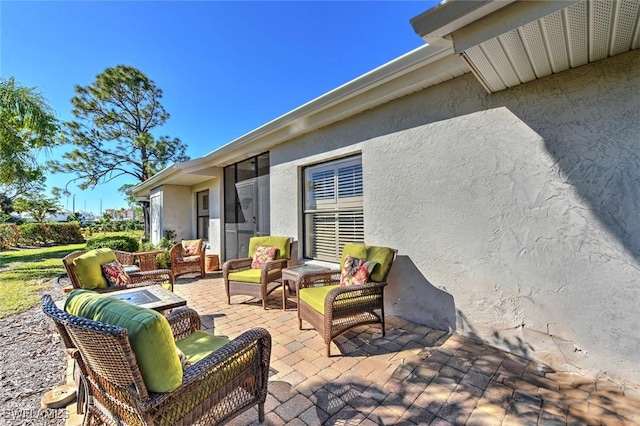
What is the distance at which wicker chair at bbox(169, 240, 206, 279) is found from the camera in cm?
644

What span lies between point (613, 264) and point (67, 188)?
21632 mm

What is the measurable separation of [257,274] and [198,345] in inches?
94.2

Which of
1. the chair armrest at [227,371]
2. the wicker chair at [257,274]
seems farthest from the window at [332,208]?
the chair armrest at [227,371]

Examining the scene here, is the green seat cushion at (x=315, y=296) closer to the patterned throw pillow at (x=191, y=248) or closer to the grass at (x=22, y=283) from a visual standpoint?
the patterned throw pillow at (x=191, y=248)

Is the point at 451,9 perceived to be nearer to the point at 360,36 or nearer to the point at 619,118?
the point at 619,118

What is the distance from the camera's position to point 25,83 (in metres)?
7.30

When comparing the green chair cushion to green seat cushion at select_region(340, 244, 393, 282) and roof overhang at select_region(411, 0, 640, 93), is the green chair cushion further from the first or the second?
roof overhang at select_region(411, 0, 640, 93)

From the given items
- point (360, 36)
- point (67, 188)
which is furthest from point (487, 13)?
point (67, 188)

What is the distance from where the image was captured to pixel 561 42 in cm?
214

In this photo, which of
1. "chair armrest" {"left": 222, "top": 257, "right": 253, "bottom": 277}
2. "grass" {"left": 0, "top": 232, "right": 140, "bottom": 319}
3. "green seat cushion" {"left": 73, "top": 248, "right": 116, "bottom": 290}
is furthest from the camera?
"grass" {"left": 0, "top": 232, "right": 140, "bottom": 319}

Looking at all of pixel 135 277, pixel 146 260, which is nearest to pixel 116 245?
pixel 146 260

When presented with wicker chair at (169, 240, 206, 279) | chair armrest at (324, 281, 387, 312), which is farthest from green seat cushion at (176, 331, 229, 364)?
wicker chair at (169, 240, 206, 279)

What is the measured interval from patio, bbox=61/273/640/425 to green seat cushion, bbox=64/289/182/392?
3.00 ft

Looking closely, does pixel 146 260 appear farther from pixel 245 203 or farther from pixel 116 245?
pixel 245 203
